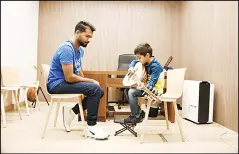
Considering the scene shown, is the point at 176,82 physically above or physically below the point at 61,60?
below

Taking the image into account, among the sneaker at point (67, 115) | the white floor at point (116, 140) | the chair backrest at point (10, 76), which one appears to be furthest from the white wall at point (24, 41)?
the sneaker at point (67, 115)

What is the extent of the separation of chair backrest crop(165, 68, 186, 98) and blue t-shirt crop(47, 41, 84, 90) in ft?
2.83

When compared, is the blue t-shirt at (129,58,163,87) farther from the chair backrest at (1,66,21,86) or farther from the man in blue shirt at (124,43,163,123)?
the chair backrest at (1,66,21,86)

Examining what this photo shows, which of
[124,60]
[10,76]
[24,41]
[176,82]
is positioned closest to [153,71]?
[176,82]

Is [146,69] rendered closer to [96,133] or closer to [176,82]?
[176,82]

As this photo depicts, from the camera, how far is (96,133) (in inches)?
84.2

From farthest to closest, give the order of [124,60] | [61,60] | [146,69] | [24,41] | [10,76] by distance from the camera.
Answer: [124,60]
[24,41]
[10,76]
[146,69]
[61,60]

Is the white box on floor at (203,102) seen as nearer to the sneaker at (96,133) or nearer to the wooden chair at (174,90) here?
the wooden chair at (174,90)

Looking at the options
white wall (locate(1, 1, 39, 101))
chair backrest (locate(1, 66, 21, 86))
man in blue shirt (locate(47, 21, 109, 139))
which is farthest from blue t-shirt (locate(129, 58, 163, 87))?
white wall (locate(1, 1, 39, 101))

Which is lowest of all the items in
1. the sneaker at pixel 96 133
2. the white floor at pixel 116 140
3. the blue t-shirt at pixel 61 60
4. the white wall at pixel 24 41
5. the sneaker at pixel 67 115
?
the white floor at pixel 116 140

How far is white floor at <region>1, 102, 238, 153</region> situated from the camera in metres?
1.82

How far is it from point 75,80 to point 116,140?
600mm

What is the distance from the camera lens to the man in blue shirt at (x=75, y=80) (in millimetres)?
2094

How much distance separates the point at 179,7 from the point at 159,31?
23.8 inches
